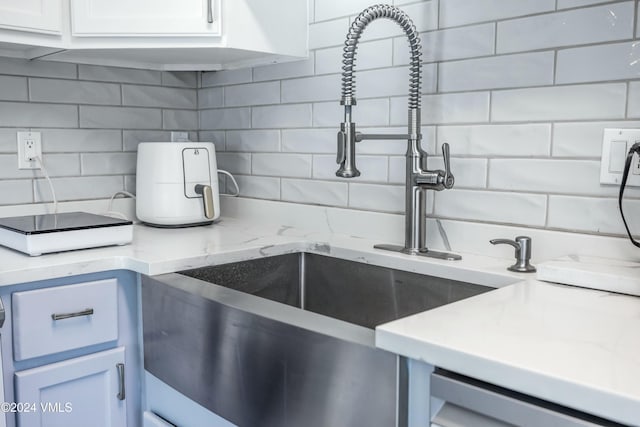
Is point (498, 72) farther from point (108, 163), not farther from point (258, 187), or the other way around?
point (108, 163)

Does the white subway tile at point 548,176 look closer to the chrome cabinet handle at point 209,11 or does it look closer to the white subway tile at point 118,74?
the chrome cabinet handle at point 209,11

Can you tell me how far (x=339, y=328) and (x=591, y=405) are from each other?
0.36 metres

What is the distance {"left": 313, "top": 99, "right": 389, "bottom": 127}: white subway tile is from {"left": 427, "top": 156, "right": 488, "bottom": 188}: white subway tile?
0.70 feet

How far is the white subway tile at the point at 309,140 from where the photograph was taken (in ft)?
5.47

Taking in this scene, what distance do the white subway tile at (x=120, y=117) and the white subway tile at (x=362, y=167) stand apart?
65 centimetres

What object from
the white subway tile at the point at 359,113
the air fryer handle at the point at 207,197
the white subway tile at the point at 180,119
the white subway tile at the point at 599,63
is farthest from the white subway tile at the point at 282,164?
the white subway tile at the point at 599,63

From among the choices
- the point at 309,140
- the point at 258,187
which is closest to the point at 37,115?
the point at 258,187

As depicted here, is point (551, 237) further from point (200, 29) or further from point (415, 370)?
point (200, 29)

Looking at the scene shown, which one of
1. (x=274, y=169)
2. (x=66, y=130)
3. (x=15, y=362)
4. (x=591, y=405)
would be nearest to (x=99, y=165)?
(x=66, y=130)

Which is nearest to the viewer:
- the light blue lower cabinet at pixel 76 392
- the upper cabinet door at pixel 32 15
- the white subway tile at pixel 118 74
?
the light blue lower cabinet at pixel 76 392

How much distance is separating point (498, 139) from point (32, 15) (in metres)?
1.17

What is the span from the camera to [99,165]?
6.16ft

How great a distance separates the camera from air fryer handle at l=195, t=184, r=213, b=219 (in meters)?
1.70

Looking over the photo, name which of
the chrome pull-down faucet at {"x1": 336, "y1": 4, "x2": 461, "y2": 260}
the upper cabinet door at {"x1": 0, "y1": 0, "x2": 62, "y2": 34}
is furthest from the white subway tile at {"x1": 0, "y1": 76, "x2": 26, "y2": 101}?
the chrome pull-down faucet at {"x1": 336, "y1": 4, "x2": 461, "y2": 260}
